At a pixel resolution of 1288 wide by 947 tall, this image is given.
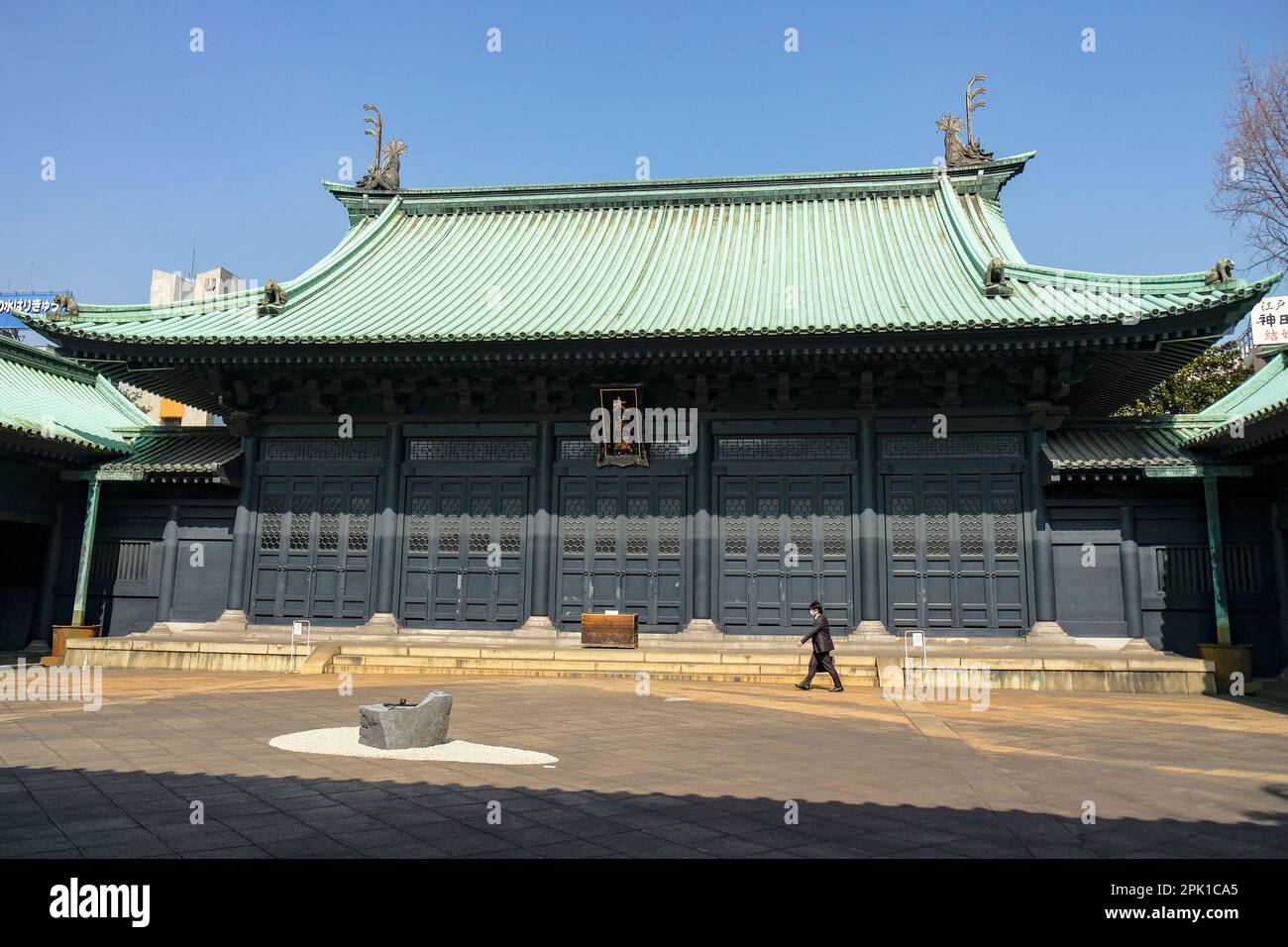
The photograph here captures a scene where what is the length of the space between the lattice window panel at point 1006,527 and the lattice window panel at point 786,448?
284 cm

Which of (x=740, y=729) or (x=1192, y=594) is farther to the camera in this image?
(x=1192, y=594)

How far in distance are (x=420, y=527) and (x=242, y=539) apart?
12.3ft

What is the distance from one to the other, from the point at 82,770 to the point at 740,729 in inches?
248

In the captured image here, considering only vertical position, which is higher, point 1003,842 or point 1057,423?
point 1057,423

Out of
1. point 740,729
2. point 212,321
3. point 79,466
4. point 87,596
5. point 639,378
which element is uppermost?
point 212,321

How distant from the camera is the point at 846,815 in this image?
6.00 metres

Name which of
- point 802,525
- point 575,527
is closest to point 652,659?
point 575,527

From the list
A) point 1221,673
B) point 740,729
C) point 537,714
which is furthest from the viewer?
point 1221,673

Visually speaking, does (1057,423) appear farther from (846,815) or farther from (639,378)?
(846,815)

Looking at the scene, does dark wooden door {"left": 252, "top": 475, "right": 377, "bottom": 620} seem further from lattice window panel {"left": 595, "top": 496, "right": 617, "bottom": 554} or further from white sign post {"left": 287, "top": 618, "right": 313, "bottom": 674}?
lattice window panel {"left": 595, "top": 496, "right": 617, "bottom": 554}

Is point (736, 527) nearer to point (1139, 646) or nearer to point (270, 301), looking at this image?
point (1139, 646)

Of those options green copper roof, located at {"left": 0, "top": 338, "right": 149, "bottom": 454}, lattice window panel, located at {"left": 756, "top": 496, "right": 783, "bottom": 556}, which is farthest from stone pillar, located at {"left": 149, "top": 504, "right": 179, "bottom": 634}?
lattice window panel, located at {"left": 756, "top": 496, "right": 783, "bottom": 556}

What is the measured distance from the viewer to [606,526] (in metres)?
17.2

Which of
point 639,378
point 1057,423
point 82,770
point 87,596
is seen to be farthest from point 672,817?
point 87,596
